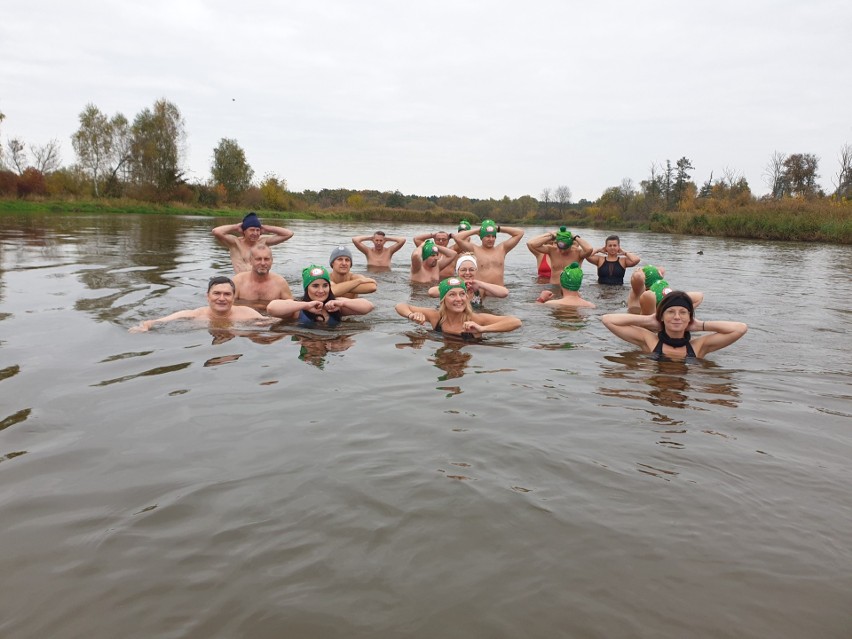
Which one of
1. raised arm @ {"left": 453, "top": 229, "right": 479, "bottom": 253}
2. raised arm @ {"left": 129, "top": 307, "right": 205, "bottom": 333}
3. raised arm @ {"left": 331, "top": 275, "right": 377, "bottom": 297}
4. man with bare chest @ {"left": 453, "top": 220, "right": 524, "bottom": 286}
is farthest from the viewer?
raised arm @ {"left": 453, "top": 229, "right": 479, "bottom": 253}

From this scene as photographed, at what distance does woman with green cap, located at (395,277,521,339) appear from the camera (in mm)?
7016

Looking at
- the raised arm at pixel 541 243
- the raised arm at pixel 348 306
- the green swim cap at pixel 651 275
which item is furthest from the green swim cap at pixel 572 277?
the raised arm at pixel 348 306

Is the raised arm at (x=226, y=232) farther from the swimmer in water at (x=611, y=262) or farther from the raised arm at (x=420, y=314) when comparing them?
the swimmer in water at (x=611, y=262)

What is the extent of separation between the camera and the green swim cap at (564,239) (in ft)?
38.4

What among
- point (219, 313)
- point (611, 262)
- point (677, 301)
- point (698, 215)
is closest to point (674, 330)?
point (677, 301)

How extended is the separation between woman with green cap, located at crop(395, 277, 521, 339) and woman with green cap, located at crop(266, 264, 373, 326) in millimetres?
880

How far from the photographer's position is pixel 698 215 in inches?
1649

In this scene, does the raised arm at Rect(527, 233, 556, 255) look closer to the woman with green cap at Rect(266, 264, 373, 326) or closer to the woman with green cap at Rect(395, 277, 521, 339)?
the woman with green cap at Rect(395, 277, 521, 339)

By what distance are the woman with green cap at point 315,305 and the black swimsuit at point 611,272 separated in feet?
22.9

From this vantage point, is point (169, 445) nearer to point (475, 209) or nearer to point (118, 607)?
point (118, 607)

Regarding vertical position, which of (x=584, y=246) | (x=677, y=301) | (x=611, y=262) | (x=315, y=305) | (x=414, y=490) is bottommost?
(x=414, y=490)

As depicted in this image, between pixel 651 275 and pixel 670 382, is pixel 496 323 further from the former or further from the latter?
pixel 651 275

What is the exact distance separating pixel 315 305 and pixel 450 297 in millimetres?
1789

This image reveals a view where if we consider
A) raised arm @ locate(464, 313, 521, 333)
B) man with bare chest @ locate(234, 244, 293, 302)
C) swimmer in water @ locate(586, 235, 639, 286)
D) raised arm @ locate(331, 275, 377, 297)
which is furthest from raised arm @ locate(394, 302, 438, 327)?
swimmer in water @ locate(586, 235, 639, 286)
